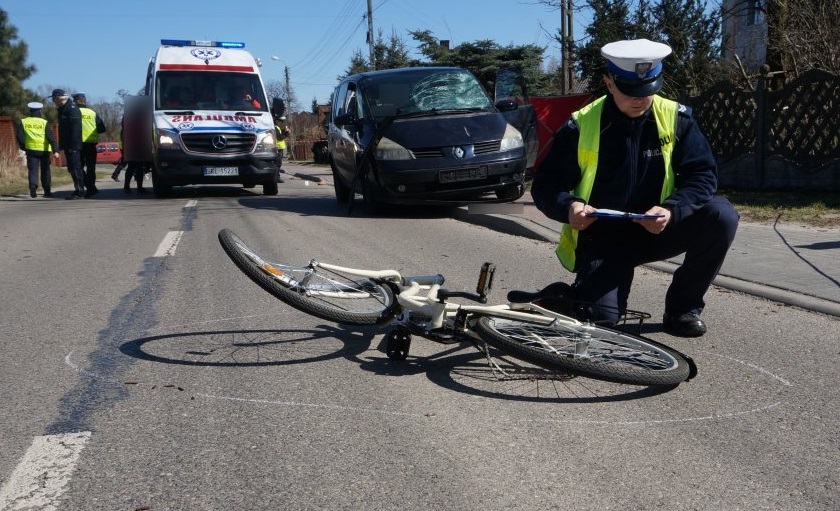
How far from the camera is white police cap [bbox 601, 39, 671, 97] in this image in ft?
14.5

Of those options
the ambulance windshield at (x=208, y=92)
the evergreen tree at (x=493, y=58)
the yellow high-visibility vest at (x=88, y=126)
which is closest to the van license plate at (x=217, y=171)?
the ambulance windshield at (x=208, y=92)

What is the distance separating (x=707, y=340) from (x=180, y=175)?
1275 centimetres

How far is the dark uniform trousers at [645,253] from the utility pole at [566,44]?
13.4 meters

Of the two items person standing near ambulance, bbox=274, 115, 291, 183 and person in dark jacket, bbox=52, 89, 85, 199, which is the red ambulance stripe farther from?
person in dark jacket, bbox=52, 89, 85, 199

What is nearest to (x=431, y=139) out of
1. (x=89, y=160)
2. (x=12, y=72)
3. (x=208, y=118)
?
(x=208, y=118)

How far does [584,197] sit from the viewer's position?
4.75 m

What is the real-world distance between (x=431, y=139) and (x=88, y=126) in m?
10.00

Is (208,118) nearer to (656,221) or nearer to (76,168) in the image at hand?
(76,168)

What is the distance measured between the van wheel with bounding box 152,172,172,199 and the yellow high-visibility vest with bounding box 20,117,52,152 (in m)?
2.76

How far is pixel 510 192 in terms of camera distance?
1239 cm

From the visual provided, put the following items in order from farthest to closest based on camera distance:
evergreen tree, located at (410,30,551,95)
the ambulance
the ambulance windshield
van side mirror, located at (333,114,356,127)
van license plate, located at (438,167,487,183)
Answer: evergreen tree, located at (410,30,551,95), the ambulance windshield, the ambulance, van side mirror, located at (333,114,356,127), van license plate, located at (438,167,487,183)

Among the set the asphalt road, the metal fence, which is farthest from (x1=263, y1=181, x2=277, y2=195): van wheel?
the asphalt road

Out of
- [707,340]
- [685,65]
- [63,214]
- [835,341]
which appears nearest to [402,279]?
[707,340]

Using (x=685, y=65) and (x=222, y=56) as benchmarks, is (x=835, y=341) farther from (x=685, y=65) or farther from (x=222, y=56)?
(x=222, y=56)
